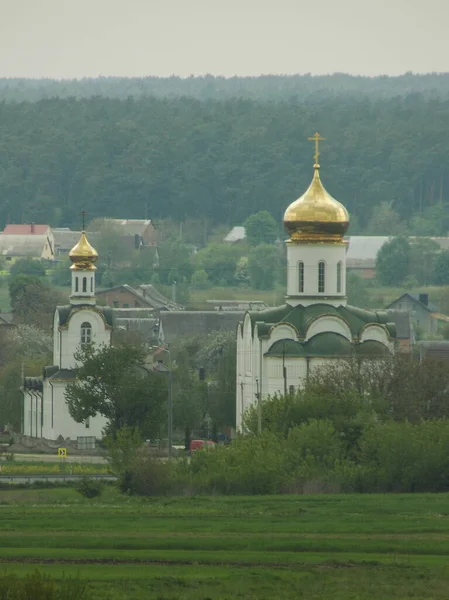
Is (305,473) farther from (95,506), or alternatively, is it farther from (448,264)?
(448,264)

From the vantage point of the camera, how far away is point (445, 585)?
114 ft

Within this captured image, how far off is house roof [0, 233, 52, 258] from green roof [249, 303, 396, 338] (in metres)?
97.6

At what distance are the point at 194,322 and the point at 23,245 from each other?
64452mm

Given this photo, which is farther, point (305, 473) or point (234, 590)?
point (305, 473)

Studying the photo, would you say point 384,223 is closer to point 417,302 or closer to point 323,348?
point 417,302

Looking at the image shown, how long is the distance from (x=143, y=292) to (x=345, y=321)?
202 ft

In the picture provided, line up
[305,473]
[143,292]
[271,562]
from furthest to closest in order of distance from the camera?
1. [143,292]
2. [305,473]
3. [271,562]

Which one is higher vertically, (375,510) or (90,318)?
(90,318)

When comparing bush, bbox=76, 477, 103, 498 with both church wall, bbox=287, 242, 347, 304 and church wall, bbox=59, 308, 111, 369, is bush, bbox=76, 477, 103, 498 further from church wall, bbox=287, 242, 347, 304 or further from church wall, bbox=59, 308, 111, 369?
church wall, bbox=59, 308, 111, 369

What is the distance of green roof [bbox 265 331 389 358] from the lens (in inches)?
2410

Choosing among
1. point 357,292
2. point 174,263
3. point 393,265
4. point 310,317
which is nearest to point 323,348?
point 310,317

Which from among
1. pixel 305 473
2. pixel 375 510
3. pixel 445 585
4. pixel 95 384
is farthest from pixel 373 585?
pixel 95 384

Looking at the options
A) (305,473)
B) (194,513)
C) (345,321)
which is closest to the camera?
(194,513)

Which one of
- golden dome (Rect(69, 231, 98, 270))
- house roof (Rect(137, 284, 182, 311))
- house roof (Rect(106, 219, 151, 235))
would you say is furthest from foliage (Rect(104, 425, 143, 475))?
house roof (Rect(106, 219, 151, 235))
